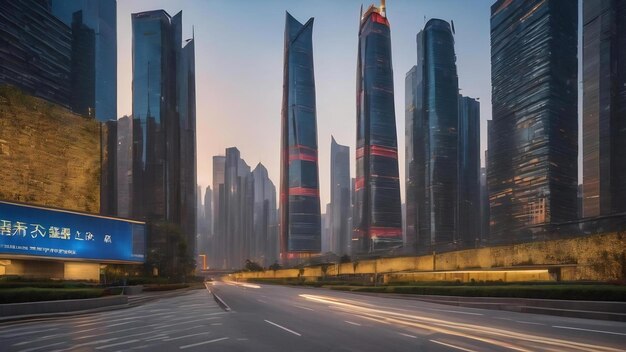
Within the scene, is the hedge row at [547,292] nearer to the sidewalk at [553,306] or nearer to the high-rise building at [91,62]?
the sidewalk at [553,306]

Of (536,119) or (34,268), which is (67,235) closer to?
(34,268)

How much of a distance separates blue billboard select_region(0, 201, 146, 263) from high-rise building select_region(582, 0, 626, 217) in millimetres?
144280

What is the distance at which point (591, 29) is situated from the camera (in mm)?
167375

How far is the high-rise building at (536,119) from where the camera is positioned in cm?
15862

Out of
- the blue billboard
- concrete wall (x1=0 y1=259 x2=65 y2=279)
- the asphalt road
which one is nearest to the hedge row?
the asphalt road

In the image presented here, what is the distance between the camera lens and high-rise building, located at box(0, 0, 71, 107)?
402ft

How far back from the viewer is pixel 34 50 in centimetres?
13425

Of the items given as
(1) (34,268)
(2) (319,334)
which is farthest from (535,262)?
(1) (34,268)

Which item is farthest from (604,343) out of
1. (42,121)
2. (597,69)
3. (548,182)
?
(597,69)

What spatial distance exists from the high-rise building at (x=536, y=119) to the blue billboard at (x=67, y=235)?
132824mm

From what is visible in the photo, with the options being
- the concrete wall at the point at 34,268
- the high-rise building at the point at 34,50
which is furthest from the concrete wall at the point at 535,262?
the high-rise building at the point at 34,50

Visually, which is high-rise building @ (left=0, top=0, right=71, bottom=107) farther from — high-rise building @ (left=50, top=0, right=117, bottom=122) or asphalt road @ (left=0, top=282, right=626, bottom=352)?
asphalt road @ (left=0, top=282, right=626, bottom=352)

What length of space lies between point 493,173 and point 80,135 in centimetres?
16807

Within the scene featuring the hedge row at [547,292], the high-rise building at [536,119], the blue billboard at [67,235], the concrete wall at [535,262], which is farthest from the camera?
the high-rise building at [536,119]
